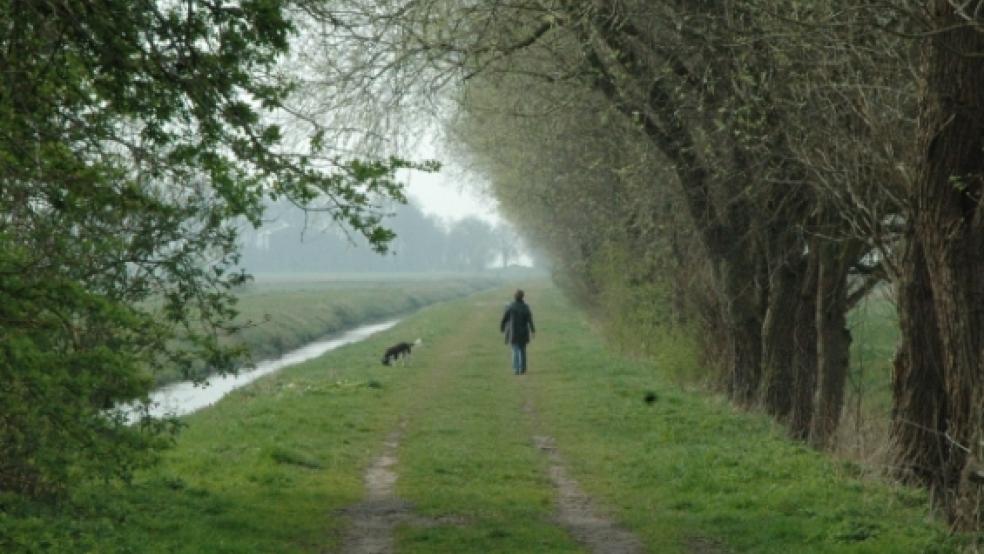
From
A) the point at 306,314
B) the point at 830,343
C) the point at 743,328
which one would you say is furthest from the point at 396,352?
the point at 306,314

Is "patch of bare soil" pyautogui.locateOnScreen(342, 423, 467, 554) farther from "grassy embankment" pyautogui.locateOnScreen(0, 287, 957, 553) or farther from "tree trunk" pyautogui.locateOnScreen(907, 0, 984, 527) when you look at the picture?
"tree trunk" pyautogui.locateOnScreen(907, 0, 984, 527)

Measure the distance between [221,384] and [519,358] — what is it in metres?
9.00

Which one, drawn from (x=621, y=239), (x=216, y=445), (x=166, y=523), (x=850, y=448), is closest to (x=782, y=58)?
(x=850, y=448)

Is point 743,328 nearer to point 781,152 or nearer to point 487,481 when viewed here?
point 781,152

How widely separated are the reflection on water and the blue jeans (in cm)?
604

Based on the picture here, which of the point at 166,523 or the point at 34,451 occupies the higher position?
the point at 34,451

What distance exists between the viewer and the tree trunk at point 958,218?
37.8 feet

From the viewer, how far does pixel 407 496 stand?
1417 cm

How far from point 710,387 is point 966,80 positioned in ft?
47.5

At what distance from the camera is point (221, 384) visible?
112 ft

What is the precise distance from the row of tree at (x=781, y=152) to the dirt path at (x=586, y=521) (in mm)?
3045

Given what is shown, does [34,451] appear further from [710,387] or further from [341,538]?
[710,387]

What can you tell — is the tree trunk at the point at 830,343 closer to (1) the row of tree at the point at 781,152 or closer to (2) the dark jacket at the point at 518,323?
(1) the row of tree at the point at 781,152

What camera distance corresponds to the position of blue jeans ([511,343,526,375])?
29773mm
